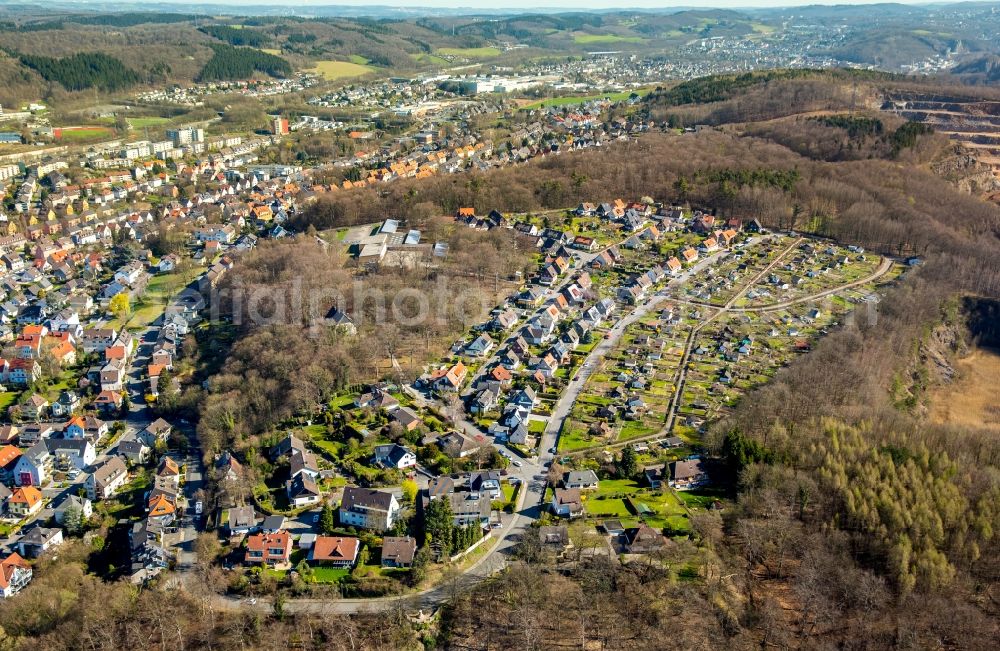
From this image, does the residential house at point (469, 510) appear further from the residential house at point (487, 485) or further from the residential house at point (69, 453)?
the residential house at point (69, 453)

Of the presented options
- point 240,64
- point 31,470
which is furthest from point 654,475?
point 240,64

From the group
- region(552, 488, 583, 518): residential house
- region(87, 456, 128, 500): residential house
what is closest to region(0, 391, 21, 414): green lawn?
region(87, 456, 128, 500): residential house

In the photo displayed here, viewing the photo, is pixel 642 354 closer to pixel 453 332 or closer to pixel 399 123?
pixel 453 332

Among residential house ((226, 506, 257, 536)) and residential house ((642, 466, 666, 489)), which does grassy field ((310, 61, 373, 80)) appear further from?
residential house ((642, 466, 666, 489))

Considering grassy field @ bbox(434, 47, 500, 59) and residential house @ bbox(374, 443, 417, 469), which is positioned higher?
grassy field @ bbox(434, 47, 500, 59)

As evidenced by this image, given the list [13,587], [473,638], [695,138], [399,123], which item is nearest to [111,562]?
[13,587]

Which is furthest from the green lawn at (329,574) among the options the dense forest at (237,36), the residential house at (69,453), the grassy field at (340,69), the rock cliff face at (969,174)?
the dense forest at (237,36)

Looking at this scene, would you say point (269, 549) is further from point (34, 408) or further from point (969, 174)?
point (969, 174)
